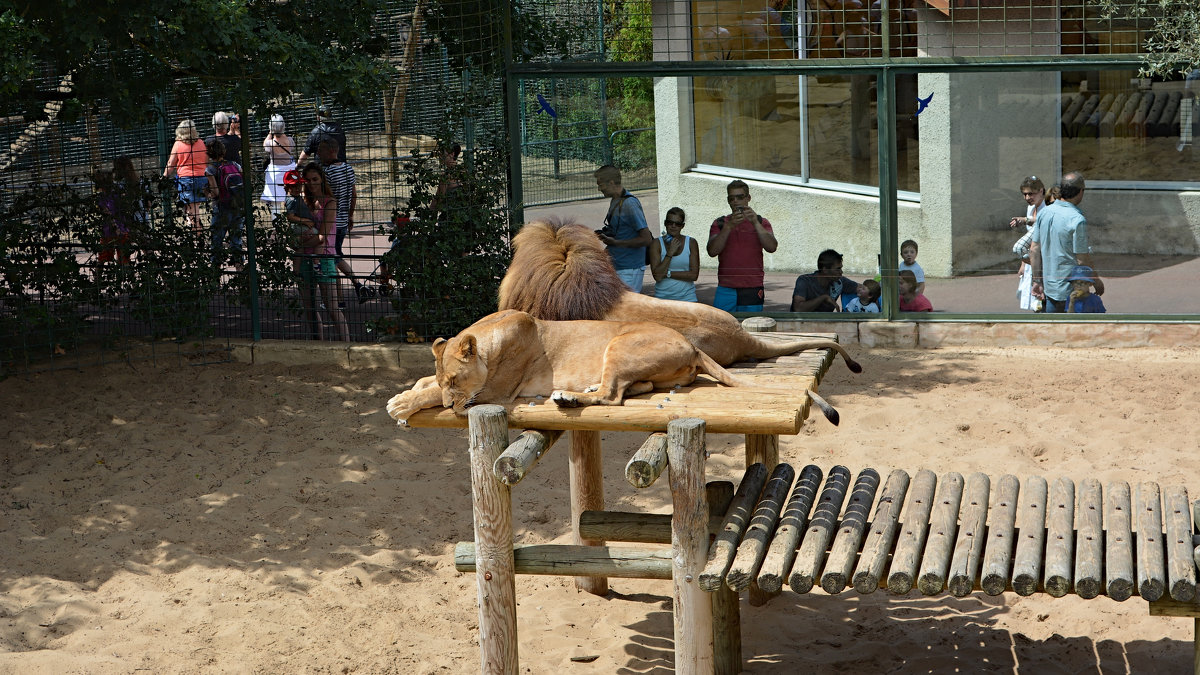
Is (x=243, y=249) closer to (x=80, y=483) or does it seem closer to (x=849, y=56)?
(x=80, y=483)

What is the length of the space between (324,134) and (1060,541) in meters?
6.80

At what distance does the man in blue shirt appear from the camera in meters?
9.59

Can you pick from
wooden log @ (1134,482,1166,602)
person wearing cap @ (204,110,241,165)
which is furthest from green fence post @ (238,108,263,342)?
wooden log @ (1134,482,1166,602)

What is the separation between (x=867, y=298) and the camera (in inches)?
384

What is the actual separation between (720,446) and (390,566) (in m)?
2.43

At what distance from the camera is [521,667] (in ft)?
17.3

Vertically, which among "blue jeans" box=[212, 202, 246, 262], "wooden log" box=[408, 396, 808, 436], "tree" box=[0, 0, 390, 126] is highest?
"tree" box=[0, 0, 390, 126]

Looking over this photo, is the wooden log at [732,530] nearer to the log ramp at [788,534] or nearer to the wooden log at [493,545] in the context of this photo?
the log ramp at [788,534]

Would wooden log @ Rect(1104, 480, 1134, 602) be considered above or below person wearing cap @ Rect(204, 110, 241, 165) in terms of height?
below

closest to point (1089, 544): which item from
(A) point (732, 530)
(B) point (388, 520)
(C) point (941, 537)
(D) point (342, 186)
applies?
(C) point (941, 537)

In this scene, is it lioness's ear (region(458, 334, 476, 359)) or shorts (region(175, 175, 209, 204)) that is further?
shorts (region(175, 175, 209, 204))

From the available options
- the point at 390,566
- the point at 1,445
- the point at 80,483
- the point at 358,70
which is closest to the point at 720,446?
the point at 390,566

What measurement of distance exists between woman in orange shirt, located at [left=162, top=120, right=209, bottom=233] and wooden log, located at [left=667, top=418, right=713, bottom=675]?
20.2 feet

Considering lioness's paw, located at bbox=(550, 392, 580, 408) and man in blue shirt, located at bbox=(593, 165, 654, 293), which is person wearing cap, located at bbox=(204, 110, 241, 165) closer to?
man in blue shirt, located at bbox=(593, 165, 654, 293)
